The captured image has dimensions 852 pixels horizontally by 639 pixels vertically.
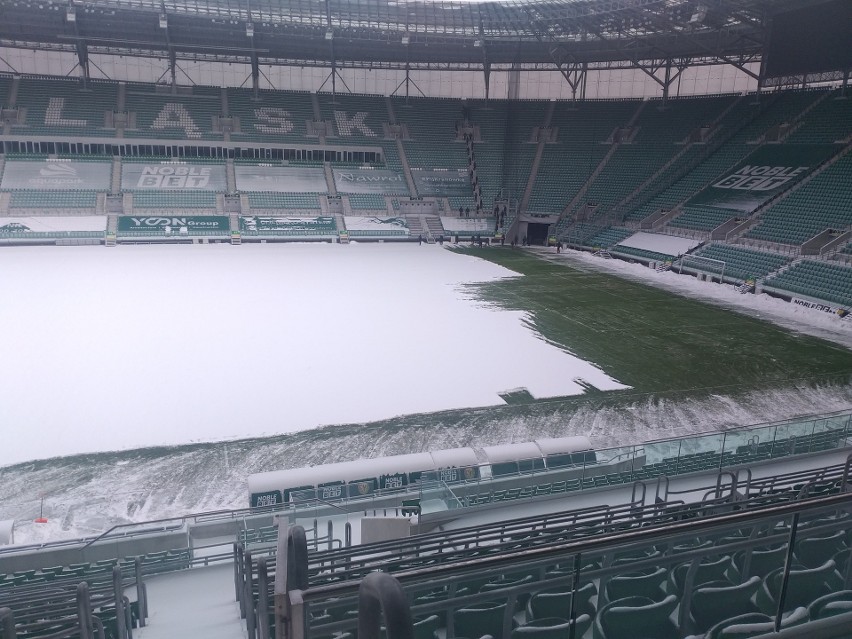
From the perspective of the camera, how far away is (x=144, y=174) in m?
46.1

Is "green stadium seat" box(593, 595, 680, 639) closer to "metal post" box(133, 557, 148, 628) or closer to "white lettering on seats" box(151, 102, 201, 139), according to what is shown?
"metal post" box(133, 557, 148, 628)

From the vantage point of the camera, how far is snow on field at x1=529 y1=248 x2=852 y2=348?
24161 mm

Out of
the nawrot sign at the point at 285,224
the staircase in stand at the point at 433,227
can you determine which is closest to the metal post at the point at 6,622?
the nawrot sign at the point at 285,224

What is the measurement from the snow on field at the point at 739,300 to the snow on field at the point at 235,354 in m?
9.70

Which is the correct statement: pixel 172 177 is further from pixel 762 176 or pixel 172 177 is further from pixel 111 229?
pixel 762 176

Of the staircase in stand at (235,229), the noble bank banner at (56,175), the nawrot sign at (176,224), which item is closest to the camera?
the nawrot sign at (176,224)

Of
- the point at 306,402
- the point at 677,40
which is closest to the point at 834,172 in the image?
the point at 677,40

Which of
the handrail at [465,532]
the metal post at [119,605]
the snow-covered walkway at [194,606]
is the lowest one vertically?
the snow-covered walkway at [194,606]

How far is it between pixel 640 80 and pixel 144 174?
39.0 m

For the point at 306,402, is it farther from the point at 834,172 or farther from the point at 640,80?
the point at 640,80

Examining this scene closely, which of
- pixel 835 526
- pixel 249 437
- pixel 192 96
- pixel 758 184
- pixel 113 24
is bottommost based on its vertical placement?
pixel 249 437

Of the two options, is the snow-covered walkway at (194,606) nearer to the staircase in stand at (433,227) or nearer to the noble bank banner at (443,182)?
the staircase in stand at (433,227)

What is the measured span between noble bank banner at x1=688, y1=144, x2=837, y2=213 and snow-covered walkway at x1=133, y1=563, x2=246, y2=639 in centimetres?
3680

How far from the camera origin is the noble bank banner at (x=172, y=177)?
148ft
